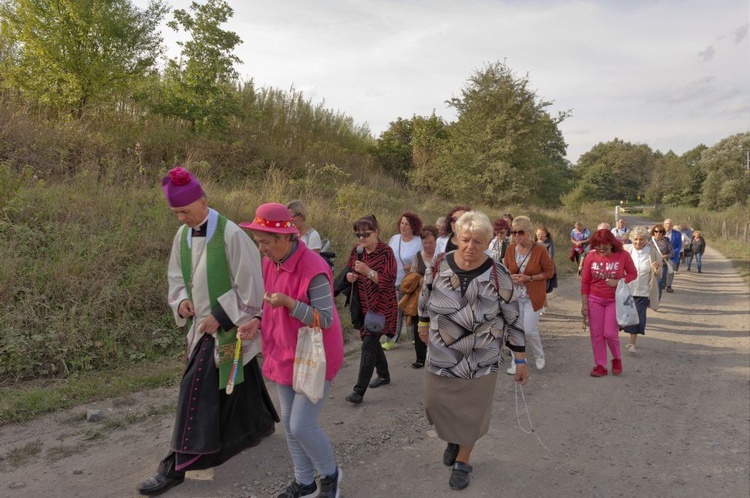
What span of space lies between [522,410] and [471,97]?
66.7 ft

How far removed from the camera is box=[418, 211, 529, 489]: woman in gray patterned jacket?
3.57 metres

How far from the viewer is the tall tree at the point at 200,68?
12.0 meters

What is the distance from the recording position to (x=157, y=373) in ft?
18.4

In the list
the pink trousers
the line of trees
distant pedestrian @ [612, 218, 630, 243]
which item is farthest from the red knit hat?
distant pedestrian @ [612, 218, 630, 243]

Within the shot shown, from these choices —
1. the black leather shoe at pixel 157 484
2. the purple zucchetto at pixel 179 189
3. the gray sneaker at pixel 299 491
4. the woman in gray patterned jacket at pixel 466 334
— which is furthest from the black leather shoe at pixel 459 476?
the purple zucchetto at pixel 179 189

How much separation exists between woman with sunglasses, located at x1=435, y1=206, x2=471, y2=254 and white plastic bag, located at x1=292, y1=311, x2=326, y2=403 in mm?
3333

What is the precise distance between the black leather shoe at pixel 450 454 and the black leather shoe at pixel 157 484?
6.51 feet

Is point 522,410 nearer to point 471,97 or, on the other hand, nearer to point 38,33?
point 38,33

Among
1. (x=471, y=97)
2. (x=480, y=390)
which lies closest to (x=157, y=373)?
(x=480, y=390)

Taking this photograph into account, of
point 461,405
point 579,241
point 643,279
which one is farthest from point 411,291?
point 579,241

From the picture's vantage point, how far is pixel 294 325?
10.4 feet

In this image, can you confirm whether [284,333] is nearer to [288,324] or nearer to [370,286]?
[288,324]

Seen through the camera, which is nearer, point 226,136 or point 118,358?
point 118,358

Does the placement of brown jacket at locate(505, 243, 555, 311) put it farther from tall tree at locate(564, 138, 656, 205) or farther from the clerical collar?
tall tree at locate(564, 138, 656, 205)
